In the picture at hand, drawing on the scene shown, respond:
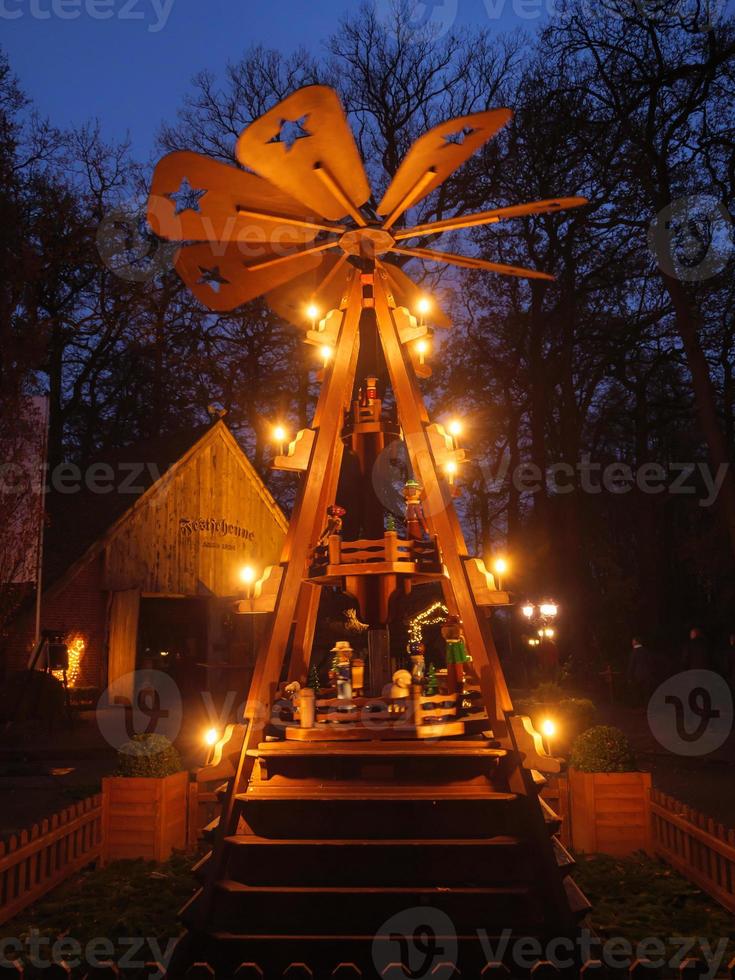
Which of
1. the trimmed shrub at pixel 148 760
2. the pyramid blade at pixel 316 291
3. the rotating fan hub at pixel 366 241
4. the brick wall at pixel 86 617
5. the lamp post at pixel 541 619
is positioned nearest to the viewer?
the rotating fan hub at pixel 366 241

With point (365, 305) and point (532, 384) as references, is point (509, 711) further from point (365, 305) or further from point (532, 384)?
point (532, 384)

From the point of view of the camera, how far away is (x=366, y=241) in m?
7.12

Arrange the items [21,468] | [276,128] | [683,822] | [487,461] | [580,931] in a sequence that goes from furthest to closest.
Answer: [487,461], [21,468], [683,822], [276,128], [580,931]

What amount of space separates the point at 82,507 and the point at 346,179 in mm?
17740

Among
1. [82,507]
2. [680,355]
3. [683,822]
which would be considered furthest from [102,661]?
[680,355]

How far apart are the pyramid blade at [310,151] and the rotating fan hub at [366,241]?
184mm

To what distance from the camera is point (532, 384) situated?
27.3 m

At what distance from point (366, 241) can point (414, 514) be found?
2.28 m

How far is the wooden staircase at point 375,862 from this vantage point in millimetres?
4969

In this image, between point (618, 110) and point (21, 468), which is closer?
point (21, 468)

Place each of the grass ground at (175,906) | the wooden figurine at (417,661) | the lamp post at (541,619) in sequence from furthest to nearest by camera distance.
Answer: the lamp post at (541,619) → the wooden figurine at (417,661) → the grass ground at (175,906)

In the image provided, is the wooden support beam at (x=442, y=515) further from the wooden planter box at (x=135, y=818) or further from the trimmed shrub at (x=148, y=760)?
the wooden planter box at (x=135, y=818)

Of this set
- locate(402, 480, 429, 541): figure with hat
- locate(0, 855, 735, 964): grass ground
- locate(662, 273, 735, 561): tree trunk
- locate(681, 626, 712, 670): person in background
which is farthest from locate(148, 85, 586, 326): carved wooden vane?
locate(681, 626, 712, 670): person in background

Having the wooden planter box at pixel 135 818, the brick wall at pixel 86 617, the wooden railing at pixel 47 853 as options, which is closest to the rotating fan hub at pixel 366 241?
the wooden planter box at pixel 135 818
